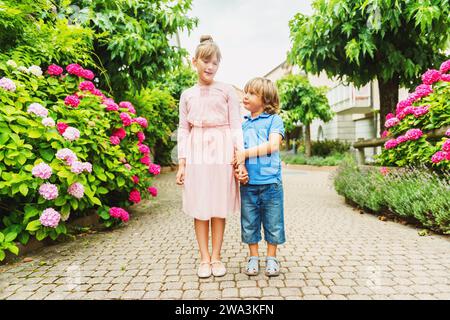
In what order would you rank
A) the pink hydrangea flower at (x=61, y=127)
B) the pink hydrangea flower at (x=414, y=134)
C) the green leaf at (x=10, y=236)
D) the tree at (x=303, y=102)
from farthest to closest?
the tree at (x=303, y=102) < the pink hydrangea flower at (x=414, y=134) < the pink hydrangea flower at (x=61, y=127) < the green leaf at (x=10, y=236)

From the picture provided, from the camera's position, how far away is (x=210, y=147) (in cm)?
282

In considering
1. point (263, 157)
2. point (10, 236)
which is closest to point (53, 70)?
point (10, 236)

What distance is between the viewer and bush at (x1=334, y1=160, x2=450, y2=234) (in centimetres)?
404

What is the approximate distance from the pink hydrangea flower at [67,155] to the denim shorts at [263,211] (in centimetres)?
165

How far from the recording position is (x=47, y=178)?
324 cm

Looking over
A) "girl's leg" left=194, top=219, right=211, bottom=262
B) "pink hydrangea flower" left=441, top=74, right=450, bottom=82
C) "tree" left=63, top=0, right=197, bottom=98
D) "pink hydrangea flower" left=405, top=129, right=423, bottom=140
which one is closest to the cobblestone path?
"girl's leg" left=194, top=219, right=211, bottom=262

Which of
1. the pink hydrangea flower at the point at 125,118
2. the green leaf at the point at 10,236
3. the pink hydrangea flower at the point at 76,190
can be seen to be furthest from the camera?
the pink hydrangea flower at the point at 125,118

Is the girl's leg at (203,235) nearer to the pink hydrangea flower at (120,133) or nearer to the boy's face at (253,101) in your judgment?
the boy's face at (253,101)

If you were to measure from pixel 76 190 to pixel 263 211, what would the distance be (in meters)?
1.82

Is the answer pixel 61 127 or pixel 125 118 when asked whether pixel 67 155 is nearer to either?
pixel 61 127

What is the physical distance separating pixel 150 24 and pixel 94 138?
3226 millimetres

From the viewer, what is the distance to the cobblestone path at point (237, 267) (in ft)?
8.32

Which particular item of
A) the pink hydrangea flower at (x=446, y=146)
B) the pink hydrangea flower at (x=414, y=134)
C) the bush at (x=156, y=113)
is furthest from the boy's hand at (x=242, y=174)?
the bush at (x=156, y=113)
